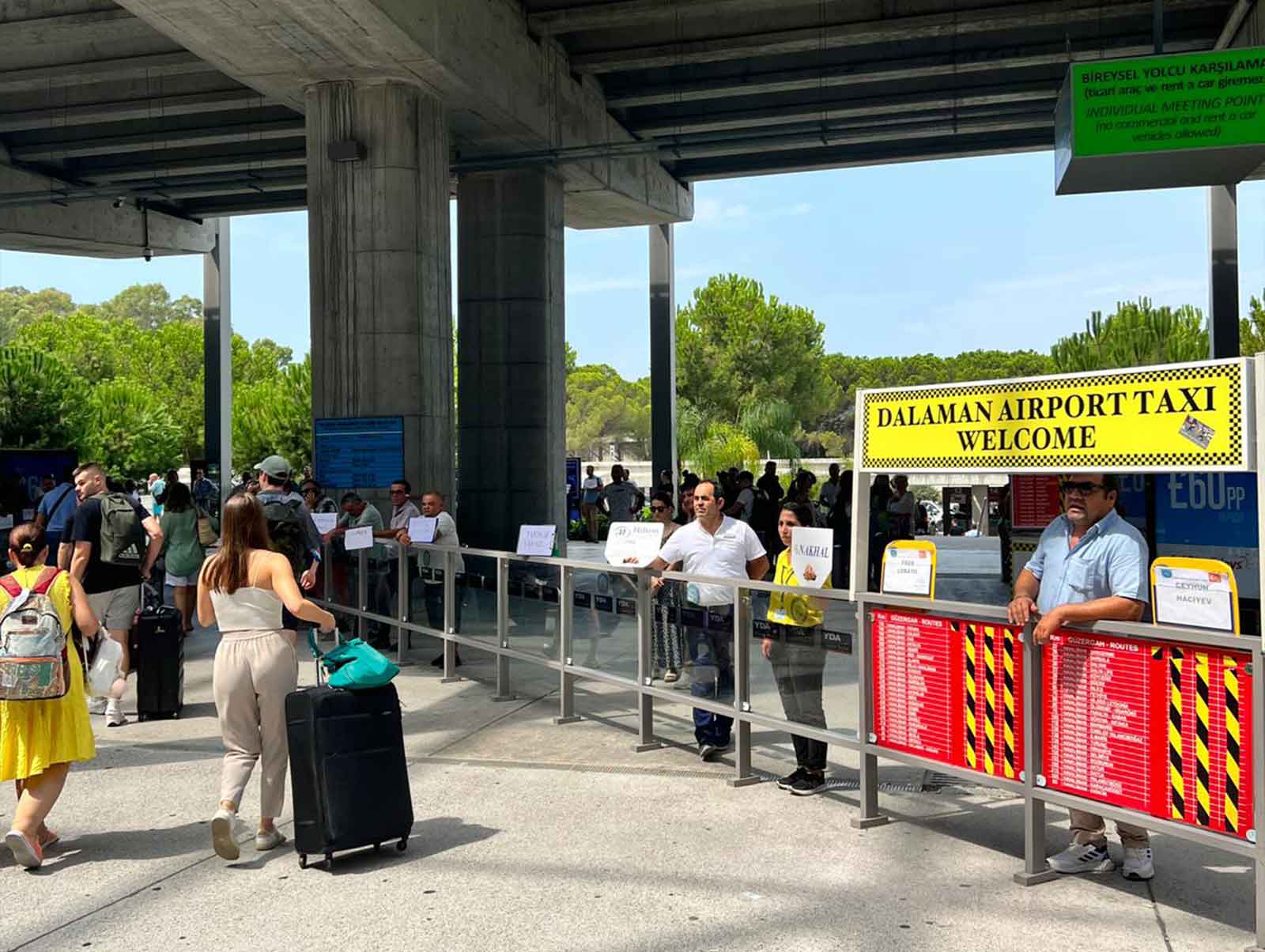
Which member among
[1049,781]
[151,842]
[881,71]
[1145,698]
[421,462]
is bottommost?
[151,842]

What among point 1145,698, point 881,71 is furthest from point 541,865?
point 881,71

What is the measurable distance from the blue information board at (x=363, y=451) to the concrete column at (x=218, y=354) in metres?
21.4

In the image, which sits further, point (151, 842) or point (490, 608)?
point (490, 608)

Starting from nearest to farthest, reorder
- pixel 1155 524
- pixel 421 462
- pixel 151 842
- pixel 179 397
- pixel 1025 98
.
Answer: pixel 151 842
pixel 1155 524
pixel 421 462
pixel 1025 98
pixel 179 397

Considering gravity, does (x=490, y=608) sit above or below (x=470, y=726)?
above

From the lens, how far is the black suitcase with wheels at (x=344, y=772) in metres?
6.11

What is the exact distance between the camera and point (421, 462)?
17750 millimetres

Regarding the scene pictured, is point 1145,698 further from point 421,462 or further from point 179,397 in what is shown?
point 179,397

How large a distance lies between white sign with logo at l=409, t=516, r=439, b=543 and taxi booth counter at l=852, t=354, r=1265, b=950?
647 centimetres

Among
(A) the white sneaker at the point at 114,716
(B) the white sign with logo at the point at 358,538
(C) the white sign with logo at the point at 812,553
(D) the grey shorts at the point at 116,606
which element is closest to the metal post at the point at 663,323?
(B) the white sign with logo at the point at 358,538

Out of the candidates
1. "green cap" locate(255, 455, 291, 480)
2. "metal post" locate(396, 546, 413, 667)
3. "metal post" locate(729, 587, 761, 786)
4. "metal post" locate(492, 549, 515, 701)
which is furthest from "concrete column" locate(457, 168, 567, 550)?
"metal post" locate(729, 587, 761, 786)

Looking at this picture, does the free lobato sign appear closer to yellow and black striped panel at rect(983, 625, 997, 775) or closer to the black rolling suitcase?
yellow and black striped panel at rect(983, 625, 997, 775)

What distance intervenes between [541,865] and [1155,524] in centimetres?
1075

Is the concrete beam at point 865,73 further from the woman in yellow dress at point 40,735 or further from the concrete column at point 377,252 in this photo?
the woman in yellow dress at point 40,735
